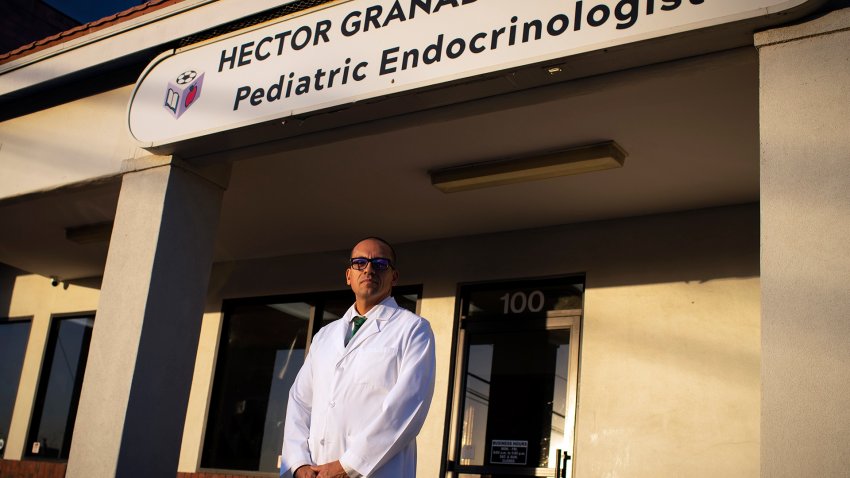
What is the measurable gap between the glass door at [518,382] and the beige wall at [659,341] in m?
0.17

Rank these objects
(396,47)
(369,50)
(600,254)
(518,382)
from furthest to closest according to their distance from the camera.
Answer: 1. (518,382)
2. (600,254)
3. (369,50)
4. (396,47)

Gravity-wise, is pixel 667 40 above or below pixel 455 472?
above

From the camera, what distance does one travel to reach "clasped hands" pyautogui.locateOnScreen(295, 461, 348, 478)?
360cm

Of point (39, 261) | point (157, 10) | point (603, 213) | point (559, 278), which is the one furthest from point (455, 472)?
point (39, 261)

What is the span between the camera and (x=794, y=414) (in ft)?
10.8

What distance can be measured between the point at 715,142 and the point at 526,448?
2.84 m

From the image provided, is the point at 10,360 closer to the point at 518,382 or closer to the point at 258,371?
the point at 258,371

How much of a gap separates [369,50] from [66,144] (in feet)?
9.64

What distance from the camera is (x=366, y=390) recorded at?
3.79 metres

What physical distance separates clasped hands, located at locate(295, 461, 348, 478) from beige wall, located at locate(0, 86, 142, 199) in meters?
3.16

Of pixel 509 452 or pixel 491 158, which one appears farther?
pixel 509 452

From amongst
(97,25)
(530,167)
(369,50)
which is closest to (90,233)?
(97,25)

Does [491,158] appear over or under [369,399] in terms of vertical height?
over

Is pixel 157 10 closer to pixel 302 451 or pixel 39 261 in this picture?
pixel 302 451
